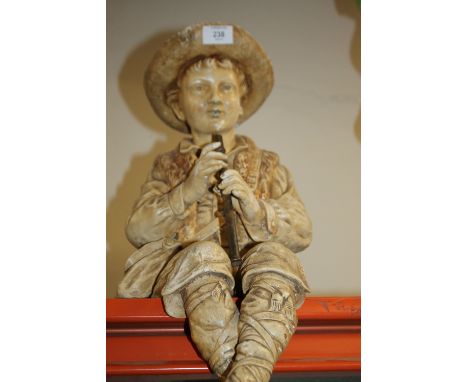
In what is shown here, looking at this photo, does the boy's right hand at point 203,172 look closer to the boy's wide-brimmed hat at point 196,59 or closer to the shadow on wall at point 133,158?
the boy's wide-brimmed hat at point 196,59

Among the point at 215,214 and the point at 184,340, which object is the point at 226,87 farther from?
the point at 184,340

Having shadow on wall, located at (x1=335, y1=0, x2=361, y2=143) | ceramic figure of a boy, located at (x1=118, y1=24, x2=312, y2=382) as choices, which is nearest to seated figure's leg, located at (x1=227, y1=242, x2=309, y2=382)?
ceramic figure of a boy, located at (x1=118, y1=24, x2=312, y2=382)

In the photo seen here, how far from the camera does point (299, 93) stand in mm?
2385

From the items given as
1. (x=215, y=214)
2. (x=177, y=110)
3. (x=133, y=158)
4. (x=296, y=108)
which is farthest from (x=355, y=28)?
(x=215, y=214)

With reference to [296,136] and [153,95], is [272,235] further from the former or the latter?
[296,136]

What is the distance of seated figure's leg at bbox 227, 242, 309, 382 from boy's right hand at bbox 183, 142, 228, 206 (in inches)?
8.1

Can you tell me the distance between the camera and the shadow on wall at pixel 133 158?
2246 millimetres

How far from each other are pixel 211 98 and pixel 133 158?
38.3 inches

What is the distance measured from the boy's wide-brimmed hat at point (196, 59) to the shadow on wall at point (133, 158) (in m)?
0.77

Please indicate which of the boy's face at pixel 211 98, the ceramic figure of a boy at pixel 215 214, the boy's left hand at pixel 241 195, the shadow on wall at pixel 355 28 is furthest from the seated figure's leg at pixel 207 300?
the shadow on wall at pixel 355 28

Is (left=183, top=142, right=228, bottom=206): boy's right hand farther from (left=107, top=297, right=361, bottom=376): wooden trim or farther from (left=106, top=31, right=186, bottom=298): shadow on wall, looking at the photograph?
(left=106, top=31, right=186, bottom=298): shadow on wall

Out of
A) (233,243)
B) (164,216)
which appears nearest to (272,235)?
(233,243)

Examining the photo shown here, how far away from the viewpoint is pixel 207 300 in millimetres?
1050

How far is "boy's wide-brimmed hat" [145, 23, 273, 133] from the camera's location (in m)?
1.39
